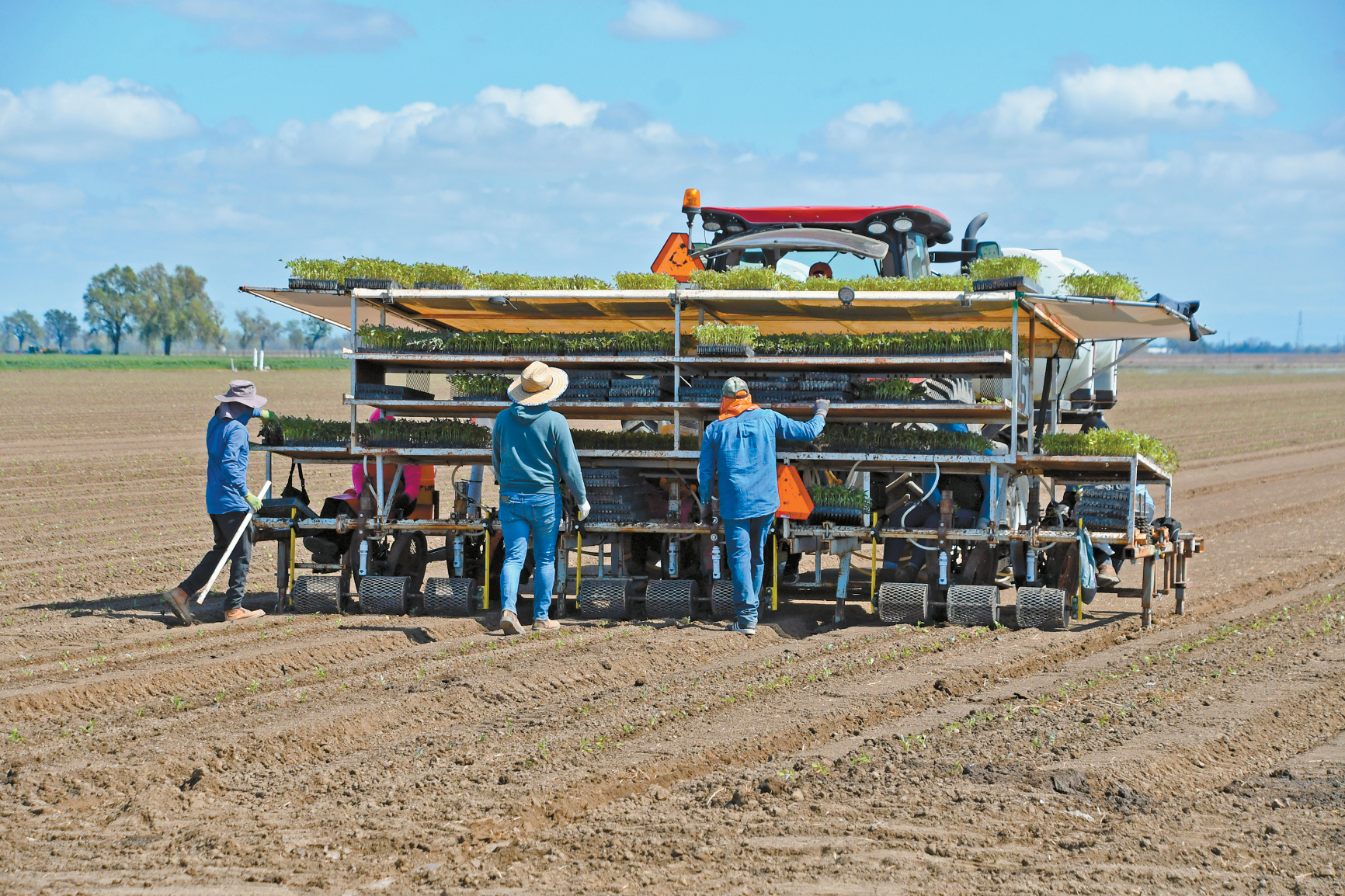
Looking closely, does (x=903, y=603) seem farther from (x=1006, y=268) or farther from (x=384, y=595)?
(x=384, y=595)

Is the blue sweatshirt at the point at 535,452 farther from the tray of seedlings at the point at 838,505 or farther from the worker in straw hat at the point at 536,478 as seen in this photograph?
the tray of seedlings at the point at 838,505

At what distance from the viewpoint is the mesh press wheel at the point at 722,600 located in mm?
10141

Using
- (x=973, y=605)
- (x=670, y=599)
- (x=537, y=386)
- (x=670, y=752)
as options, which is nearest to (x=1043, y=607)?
(x=973, y=605)

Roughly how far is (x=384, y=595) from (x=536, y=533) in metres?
1.54

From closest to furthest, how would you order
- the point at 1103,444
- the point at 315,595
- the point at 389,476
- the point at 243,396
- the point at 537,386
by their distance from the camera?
the point at 537,386 → the point at 1103,444 → the point at 243,396 → the point at 315,595 → the point at 389,476

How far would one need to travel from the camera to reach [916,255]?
13.1 m

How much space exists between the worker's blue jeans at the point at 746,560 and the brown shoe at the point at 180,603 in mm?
3961

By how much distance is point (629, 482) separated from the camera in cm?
1058

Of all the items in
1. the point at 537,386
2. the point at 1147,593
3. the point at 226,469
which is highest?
the point at 537,386

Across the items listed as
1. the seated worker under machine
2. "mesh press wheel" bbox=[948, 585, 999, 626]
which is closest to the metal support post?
"mesh press wheel" bbox=[948, 585, 999, 626]

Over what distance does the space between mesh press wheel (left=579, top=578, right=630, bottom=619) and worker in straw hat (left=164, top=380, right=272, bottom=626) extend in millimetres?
2452

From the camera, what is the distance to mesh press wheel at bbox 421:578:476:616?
10.4 metres

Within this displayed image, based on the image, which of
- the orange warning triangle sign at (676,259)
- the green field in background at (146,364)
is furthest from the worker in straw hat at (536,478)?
the green field in background at (146,364)

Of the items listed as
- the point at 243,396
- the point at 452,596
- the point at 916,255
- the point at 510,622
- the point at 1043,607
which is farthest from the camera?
the point at 916,255
